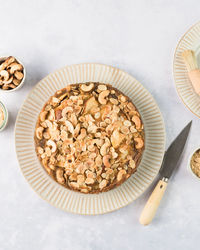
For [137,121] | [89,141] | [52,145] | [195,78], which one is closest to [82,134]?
[89,141]

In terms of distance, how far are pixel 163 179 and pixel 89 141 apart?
1.72ft

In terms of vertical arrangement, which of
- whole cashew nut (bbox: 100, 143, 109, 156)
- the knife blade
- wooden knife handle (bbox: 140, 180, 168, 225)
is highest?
whole cashew nut (bbox: 100, 143, 109, 156)

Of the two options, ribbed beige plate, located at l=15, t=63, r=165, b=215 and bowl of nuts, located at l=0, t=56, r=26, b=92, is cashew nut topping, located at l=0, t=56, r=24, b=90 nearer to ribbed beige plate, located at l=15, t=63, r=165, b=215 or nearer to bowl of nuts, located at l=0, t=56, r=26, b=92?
bowl of nuts, located at l=0, t=56, r=26, b=92

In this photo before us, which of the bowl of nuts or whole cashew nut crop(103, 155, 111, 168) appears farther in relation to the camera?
the bowl of nuts

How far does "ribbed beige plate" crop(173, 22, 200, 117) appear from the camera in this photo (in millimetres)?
1611

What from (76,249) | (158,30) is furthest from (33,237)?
(158,30)

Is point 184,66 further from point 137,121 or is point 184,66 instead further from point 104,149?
point 104,149

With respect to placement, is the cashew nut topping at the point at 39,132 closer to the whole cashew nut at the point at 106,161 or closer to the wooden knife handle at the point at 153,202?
the whole cashew nut at the point at 106,161

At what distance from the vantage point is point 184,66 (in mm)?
1628

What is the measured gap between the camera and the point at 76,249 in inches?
65.7

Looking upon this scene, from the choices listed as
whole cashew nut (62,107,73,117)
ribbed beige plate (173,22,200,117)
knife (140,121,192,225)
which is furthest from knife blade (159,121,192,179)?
whole cashew nut (62,107,73,117)

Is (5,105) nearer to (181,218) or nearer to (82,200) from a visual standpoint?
(82,200)

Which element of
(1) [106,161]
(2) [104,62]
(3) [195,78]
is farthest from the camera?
(2) [104,62]

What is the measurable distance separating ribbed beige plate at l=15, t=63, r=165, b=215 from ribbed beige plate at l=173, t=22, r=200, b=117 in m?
0.18
